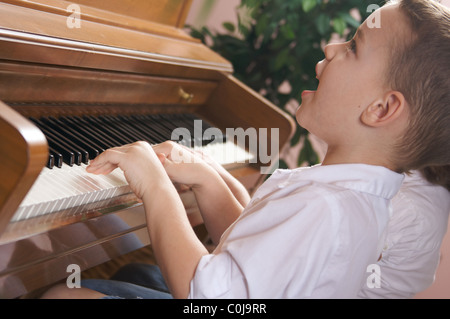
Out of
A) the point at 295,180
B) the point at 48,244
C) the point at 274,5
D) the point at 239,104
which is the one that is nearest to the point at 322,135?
the point at 295,180

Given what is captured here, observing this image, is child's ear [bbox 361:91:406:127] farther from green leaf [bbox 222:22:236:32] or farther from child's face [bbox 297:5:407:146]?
green leaf [bbox 222:22:236:32]

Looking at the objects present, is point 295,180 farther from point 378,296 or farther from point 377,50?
point 378,296

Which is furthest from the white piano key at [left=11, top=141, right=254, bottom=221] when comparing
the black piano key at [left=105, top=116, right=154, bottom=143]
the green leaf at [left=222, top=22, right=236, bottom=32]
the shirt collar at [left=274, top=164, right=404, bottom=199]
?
the green leaf at [left=222, top=22, right=236, bottom=32]

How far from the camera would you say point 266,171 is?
163 centimetres

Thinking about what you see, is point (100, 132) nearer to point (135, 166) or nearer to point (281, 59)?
point (135, 166)

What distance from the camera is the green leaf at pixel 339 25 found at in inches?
84.9

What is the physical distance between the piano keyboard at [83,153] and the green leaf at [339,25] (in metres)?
0.98

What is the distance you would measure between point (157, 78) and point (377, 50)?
2.57ft

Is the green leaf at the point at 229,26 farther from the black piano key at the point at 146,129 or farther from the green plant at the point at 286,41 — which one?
the black piano key at the point at 146,129

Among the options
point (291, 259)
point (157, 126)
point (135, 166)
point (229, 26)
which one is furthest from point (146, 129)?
point (229, 26)

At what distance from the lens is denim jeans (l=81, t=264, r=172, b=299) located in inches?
43.5

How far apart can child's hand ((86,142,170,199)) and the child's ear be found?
46 centimetres

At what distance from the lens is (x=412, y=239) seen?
110cm

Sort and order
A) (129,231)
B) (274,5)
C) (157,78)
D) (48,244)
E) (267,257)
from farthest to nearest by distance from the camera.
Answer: (274,5)
(157,78)
(129,231)
(48,244)
(267,257)
